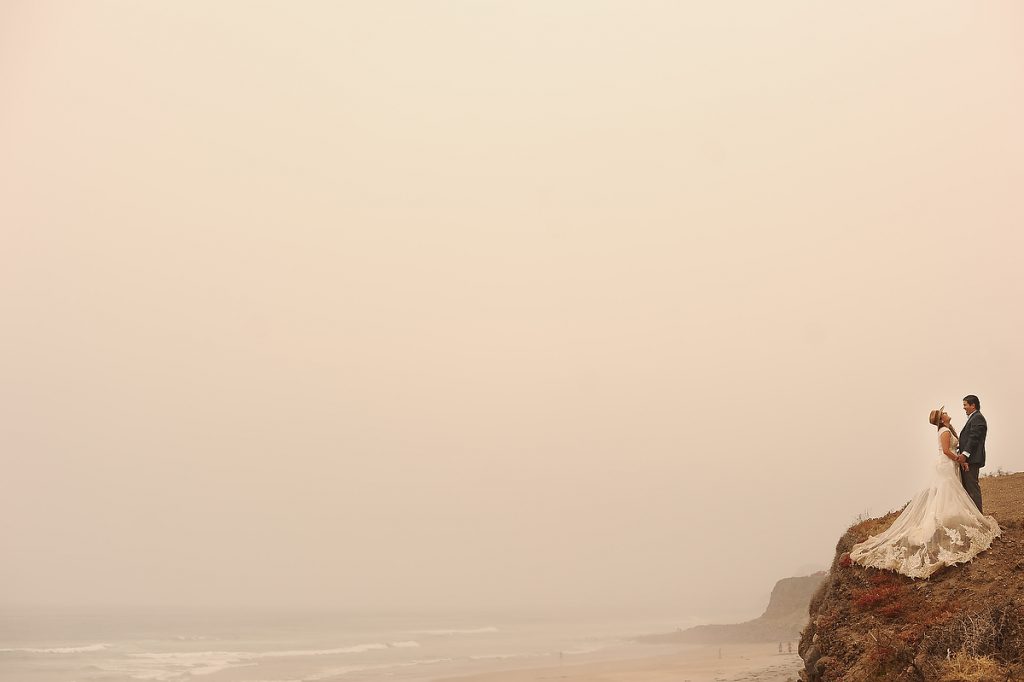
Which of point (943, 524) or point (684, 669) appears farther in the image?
point (684, 669)

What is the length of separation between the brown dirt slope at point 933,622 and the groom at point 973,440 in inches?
63.8

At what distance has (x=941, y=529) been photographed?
58.2ft

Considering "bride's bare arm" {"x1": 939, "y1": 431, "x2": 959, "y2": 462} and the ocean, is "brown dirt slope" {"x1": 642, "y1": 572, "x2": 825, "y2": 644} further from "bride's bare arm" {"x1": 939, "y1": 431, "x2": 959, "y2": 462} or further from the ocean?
"bride's bare arm" {"x1": 939, "y1": 431, "x2": 959, "y2": 462}

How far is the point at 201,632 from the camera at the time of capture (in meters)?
108

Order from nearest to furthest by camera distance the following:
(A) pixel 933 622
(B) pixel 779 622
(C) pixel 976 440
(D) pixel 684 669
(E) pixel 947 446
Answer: (A) pixel 933 622 < (E) pixel 947 446 < (C) pixel 976 440 < (D) pixel 684 669 < (B) pixel 779 622

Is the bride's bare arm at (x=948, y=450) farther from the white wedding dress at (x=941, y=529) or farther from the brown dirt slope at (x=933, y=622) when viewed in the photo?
the brown dirt slope at (x=933, y=622)

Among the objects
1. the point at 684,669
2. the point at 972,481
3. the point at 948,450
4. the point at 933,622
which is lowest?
the point at 684,669

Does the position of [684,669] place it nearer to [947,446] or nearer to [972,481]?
[972,481]

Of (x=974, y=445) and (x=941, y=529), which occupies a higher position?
(x=974, y=445)

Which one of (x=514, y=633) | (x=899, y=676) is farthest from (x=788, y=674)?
(x=514, y=633)

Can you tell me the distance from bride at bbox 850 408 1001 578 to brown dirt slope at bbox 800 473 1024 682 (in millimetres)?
256

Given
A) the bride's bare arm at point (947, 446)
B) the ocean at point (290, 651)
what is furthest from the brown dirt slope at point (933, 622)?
the ocean at point (290, 651)

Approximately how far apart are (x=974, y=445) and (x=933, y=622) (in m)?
4.75

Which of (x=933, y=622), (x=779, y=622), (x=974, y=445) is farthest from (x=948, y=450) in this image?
(x=779, y=622)
